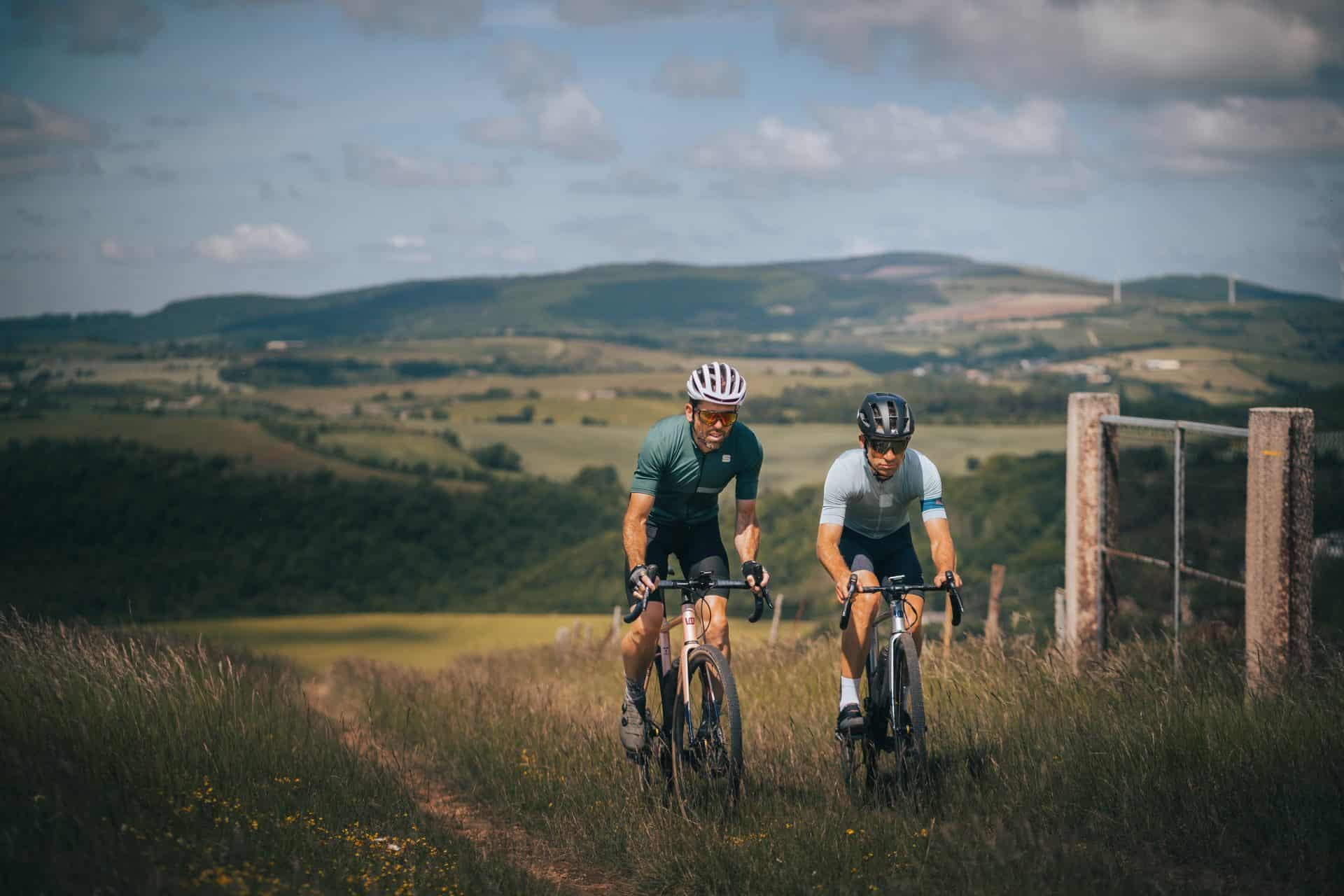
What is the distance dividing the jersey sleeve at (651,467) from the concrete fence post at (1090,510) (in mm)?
4993

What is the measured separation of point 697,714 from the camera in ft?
20.6

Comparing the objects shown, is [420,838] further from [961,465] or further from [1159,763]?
[961,465]

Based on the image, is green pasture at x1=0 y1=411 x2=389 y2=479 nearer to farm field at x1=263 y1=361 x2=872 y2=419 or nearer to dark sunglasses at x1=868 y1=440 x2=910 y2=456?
farm field at x1=263 y1=361 x2=872 y2=419

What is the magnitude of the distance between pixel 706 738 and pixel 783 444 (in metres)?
107

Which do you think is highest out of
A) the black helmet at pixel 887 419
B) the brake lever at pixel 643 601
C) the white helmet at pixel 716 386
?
the white helmet at pixel 716 386

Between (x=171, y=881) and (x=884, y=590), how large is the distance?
3534 millimetres

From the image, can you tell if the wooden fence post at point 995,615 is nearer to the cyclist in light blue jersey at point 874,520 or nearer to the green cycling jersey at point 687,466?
the cyclist in light blue jersey at point 874,520

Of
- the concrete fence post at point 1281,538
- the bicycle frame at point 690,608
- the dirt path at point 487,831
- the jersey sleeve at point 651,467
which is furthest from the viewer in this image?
the concrete fence post at point 1281,538

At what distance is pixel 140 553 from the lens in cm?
10912

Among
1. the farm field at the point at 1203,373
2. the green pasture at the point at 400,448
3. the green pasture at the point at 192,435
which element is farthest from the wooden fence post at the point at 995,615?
the green pasture at the point at 400,448

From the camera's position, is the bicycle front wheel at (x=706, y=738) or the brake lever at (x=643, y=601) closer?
the bicycle front wheel at (x=706, y=738)

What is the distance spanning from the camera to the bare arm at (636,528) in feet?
20.6

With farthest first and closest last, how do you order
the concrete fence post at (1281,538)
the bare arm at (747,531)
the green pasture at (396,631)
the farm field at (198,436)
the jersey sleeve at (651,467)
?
the farm field at (198,436), the green pasture at (396,631), the concrete fence post at (1281,538), the bare arm at (747,531), the jersey sleeve at (651,467)

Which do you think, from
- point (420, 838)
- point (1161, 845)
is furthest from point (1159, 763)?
point (420, 838)
